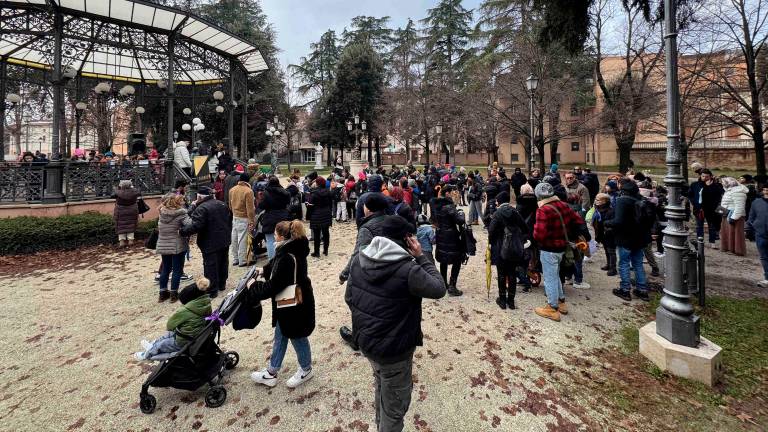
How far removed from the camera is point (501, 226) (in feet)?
17.6

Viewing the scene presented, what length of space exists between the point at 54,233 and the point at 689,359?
1306 centimetres

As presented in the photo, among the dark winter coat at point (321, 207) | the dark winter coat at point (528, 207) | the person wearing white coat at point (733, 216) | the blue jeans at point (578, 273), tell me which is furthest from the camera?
the person wearing white coat at point (733, 216)

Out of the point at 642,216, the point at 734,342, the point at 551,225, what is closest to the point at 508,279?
the point at 551,225

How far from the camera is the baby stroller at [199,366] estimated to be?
3.26 m

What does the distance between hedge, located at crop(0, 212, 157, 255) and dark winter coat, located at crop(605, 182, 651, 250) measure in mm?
12273

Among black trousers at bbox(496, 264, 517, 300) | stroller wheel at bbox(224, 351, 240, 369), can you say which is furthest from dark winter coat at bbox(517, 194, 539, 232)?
stroller wheel at bbox(224, 351, 240, 369)

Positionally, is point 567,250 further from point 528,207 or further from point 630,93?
point 630,93

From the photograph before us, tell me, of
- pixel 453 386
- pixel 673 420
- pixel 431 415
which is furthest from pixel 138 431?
pixel 673 420

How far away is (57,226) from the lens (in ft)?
29.6

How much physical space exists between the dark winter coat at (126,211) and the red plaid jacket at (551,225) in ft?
31.6

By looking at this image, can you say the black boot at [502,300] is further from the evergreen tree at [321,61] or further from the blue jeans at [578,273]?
the evergreen tree at [321,61]

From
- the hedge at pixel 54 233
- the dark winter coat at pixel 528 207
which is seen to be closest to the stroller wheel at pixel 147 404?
the dark winter coat at pixel 528 207

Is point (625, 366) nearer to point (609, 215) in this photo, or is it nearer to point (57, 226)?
point (609, 215)

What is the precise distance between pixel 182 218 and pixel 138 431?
3419 mm
